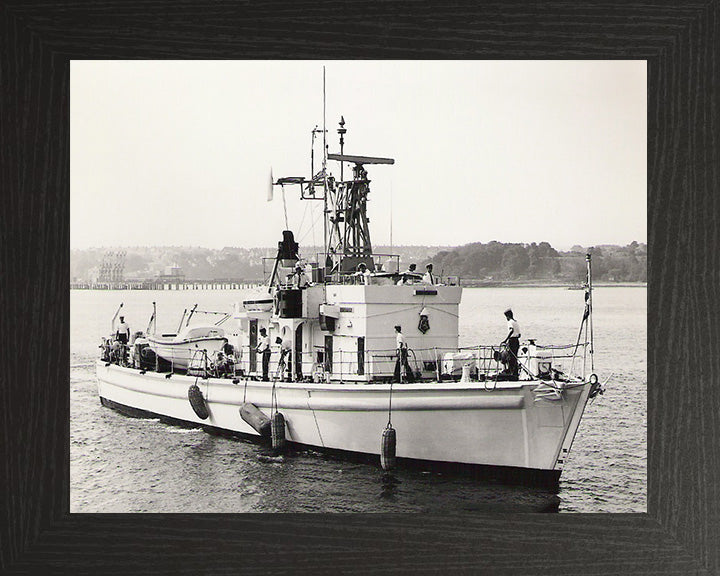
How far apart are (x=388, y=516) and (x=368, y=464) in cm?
256

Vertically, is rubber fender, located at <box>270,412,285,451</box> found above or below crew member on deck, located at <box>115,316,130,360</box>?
below

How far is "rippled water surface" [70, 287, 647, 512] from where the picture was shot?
628 centimetres

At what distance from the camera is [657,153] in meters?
5.54

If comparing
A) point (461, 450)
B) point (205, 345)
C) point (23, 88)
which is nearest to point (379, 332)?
point (461, 450)

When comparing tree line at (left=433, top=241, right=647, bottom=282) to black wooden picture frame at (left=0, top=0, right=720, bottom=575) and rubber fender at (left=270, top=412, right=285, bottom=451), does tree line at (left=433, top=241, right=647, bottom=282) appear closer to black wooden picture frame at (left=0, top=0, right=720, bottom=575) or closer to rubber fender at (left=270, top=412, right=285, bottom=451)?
black wooden picture frame at (left=0, top=0, right=720, bottom=575)

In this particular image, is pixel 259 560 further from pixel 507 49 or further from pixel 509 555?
pixel 507 49

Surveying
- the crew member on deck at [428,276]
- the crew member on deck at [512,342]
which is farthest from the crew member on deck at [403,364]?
the crew member on deck at [512,342]

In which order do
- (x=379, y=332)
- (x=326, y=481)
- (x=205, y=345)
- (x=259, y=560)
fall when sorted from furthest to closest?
(x=205, y=345)
(x=379, y=332)
(x=326, y=481)
(x=259, y=560)

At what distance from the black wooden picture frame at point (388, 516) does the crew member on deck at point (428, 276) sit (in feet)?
8.21

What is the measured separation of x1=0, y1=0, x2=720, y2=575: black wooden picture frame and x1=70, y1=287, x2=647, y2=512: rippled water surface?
1.03 feet

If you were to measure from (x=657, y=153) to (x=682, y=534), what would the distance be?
239 cm

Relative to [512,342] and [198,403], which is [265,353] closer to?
[198,403]

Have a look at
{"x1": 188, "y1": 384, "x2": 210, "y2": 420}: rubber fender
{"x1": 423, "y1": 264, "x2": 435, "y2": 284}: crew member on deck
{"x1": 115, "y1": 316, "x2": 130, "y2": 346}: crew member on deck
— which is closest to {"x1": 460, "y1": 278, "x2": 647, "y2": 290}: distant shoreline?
{"x1": 423, "y1": 264, "x2": 435, "y2": 284}: crew member on deck

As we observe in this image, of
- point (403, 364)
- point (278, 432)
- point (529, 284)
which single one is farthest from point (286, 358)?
point (529, 284)
